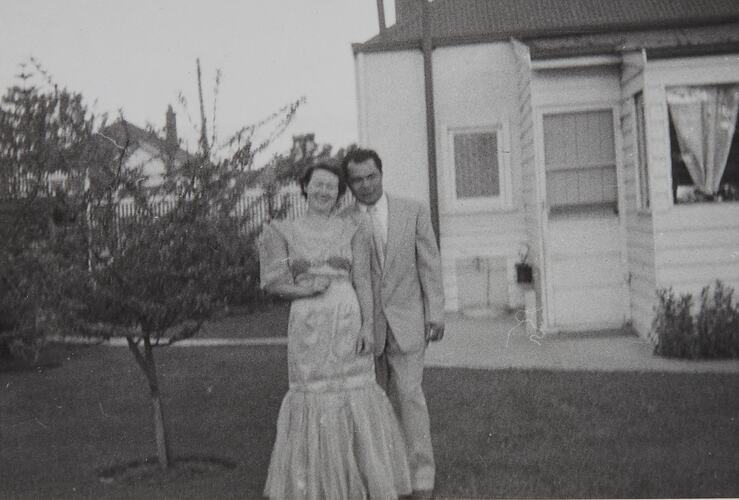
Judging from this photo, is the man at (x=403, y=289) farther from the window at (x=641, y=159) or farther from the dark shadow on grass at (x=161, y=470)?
the window at (x=641, y=159)

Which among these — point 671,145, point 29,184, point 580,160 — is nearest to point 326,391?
point 29,184

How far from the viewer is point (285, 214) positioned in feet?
16.7

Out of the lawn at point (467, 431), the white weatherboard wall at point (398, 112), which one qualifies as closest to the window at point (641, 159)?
the lawn at point (467, 431)

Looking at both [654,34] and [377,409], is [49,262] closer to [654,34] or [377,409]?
[377,409]

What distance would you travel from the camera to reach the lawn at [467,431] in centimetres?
457

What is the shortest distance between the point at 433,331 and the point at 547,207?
5.04 metres

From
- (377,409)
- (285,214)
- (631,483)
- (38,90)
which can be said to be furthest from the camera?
(285,214)

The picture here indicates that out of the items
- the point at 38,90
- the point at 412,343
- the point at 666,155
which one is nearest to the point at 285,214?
the point at 412,343

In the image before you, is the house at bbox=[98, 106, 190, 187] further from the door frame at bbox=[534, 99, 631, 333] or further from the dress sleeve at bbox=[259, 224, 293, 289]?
the door frame at bbox=[534, 99, 631, 333]

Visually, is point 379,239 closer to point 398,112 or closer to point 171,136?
point 171,136

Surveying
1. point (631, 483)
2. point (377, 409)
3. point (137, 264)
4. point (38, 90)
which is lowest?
point (631, 483)

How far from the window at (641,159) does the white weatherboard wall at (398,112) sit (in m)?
3.59

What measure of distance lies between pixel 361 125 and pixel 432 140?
119cm

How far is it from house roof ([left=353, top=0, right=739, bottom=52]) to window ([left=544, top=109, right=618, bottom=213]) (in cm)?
250
